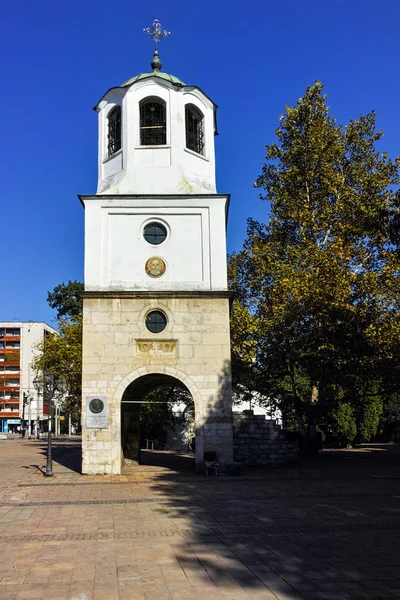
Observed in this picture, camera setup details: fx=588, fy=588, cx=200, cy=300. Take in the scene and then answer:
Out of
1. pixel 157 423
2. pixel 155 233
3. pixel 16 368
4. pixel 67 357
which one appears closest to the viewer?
pixel 155 233

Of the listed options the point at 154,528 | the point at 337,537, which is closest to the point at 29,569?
the point at 154,528

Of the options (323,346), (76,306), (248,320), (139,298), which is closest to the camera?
(139,298)

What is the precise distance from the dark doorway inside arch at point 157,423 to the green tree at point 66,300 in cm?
1991

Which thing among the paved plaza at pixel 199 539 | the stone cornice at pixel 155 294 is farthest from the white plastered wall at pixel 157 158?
the paved plaza at pixel 199 539

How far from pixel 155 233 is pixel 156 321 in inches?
109

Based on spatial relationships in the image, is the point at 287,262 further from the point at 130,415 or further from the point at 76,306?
the point at 76,306

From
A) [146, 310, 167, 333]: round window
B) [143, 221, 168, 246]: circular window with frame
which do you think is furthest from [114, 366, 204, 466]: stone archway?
[143, 221, 168, 246]: circular window with frame

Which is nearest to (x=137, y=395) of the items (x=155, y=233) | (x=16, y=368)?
(x=155, y=233)

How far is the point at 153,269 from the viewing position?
17.7m

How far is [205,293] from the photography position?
56.6 feet

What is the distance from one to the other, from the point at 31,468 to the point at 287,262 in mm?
12645

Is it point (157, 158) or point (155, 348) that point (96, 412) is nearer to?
point (155, 348)

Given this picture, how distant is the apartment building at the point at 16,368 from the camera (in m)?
78.5

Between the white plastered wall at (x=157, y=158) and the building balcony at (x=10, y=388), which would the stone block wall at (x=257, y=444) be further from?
the building balcony at (x=10, y=388)
